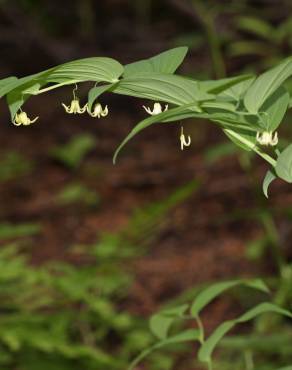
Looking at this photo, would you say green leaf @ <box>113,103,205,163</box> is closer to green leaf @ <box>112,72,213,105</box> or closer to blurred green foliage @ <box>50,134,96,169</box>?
green leaf @ <box>112,72,213,105</box>

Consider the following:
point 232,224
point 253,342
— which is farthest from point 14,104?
point 232,224

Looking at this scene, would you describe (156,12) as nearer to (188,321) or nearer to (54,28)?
(54,28)

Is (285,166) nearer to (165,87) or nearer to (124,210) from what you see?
(165,87)

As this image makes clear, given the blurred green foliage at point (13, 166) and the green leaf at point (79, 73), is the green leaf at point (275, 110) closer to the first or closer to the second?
the green leaf at point (79, 73)

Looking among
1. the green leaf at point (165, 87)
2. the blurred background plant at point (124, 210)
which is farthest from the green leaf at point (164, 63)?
the blurred background plant at point (124, 210)

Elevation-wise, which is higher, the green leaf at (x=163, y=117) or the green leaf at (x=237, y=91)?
the green leaf at (x=237, y=91)

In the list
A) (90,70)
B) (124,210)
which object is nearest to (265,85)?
(90,70)

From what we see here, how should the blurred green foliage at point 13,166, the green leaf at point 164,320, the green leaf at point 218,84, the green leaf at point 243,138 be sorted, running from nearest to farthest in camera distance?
the green leaf at point 218,84
the green leaf at point 243,138
the green leaf at point 164,320
the blurred green foliage at point 13,166
